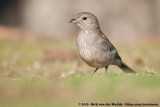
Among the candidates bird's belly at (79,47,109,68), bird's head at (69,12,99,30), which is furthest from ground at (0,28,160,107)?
bird's head at (69,12,99,30)

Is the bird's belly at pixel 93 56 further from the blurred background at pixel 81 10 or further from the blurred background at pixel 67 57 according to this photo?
the blurred background at pixel 81 10

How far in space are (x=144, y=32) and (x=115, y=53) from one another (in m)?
18.1

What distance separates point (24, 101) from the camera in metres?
9.17

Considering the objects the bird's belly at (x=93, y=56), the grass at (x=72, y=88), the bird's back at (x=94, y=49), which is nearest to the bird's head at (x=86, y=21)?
the bird's back at (x=94, y=49)

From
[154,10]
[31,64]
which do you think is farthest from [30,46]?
[154,10]

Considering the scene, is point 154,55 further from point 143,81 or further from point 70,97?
point 70,97

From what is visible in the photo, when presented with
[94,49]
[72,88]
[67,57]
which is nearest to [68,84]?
[72,88]

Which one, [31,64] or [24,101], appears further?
[31,64]

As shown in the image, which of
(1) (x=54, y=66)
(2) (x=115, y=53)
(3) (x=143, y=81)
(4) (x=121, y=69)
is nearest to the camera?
(3) (x=143, y=81)

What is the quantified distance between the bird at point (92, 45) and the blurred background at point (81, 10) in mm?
17345

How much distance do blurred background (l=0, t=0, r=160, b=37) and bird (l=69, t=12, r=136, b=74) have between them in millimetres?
17345

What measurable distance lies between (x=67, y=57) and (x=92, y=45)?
4.53m

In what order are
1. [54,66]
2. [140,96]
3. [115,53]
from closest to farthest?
[140,96], [115,53], [54,66]

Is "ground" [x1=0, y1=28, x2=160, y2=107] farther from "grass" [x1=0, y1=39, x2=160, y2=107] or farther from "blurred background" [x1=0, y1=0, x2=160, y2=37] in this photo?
"blurred background" [x1=0, y1=0, x2=160, y2=37]
